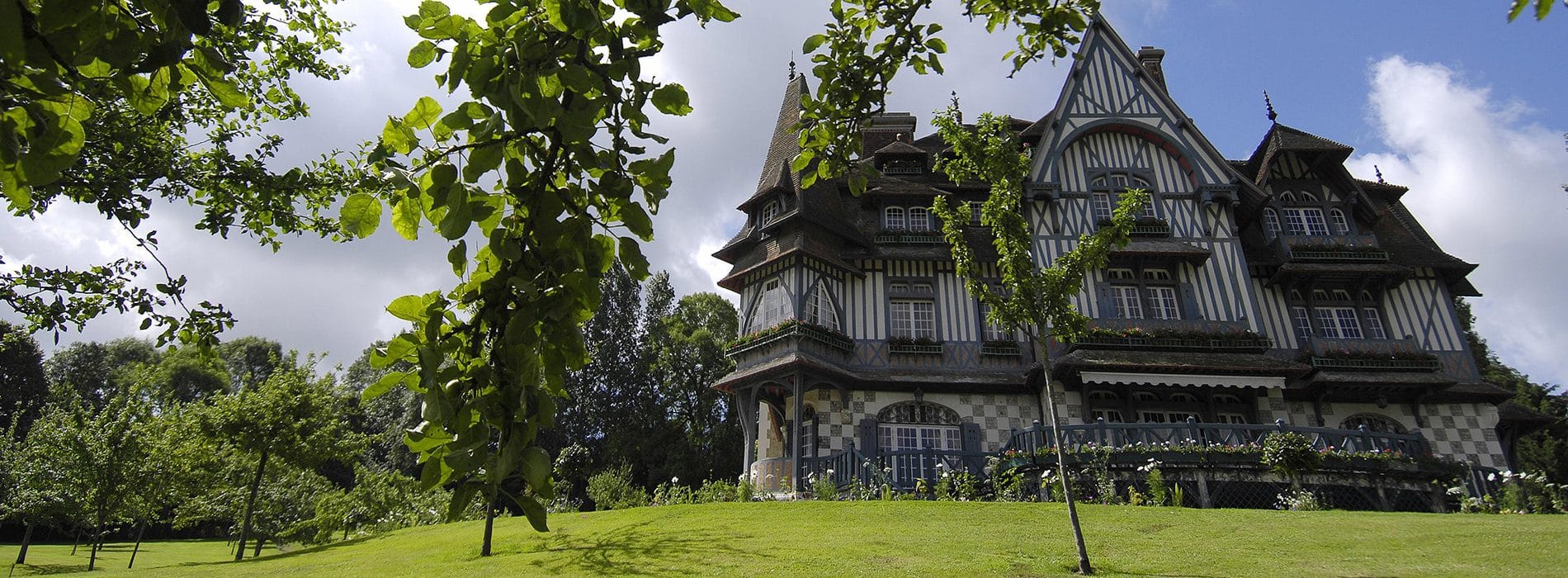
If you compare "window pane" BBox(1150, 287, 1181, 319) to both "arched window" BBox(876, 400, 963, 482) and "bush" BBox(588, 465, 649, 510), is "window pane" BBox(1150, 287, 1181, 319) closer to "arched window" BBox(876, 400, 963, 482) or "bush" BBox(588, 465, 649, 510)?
"arched window" BBox(876, 400, 963, 482)

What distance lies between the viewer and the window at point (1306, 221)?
23609 mm

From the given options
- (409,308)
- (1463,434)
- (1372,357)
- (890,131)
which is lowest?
(409,308)

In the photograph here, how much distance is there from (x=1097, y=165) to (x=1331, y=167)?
784 cm

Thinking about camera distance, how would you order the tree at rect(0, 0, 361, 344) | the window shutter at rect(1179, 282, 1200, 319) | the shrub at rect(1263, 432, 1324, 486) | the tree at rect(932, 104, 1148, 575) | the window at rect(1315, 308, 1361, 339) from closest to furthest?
the tree at rect(0, 0, 361, 344) < the tree at rect(932, 104, 1148, 575) < the shrub at rect(1263, 432, 1324, 486) < the window shutter at rect(1179, 282, 1200, 319) < the window at rect(1315, 308, 1361, 339)

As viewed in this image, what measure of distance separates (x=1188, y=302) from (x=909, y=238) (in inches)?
324

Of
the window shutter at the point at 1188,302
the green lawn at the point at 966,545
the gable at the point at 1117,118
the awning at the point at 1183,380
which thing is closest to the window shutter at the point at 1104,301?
the window shutter at the point at 1188,302

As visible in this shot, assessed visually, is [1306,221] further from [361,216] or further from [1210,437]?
[361,216]

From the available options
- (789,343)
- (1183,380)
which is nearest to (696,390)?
(789,343)

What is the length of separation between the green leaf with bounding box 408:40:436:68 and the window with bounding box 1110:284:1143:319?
22.4 meters

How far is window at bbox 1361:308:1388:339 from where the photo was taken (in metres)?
21.8

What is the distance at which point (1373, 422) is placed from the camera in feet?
68.4

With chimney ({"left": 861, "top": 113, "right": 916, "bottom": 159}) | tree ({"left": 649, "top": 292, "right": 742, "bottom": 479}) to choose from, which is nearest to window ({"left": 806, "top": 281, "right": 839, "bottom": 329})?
chimney ({"left": 861, "top": 113, "right": 916, "bottom": 159})

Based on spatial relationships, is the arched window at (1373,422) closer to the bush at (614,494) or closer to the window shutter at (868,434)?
the window shutter at (868,434)

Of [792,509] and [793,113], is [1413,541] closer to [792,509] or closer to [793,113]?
[792,509]
